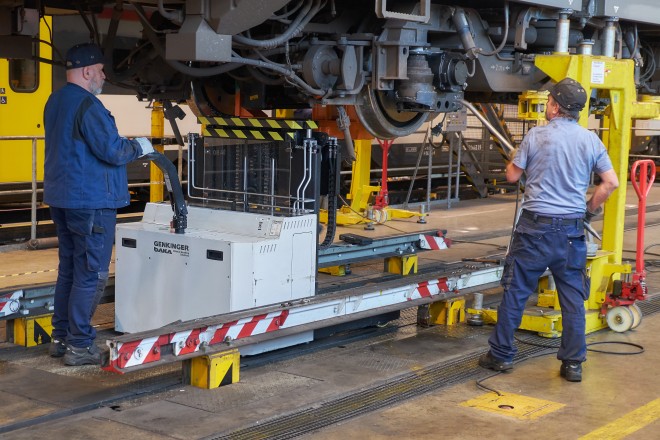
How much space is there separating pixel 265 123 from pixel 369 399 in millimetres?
2211

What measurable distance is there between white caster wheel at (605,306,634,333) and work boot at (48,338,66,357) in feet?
12.3

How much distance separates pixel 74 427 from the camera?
4.93 metres

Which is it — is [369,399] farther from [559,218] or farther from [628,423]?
[559,218]

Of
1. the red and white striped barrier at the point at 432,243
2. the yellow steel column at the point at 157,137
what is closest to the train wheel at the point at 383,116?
the red and white striped barrier at the point at 432,243

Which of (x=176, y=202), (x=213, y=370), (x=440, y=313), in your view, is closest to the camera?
(x=213, y=370)

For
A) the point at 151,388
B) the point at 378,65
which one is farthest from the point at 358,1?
the point at 151,388

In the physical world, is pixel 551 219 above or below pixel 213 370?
above

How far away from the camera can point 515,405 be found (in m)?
5.49

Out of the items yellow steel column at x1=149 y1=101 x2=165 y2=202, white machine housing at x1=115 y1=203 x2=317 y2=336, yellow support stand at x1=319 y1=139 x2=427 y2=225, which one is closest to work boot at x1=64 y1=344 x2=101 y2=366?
white machine housing at x1=115 y1=203 x2=317 y2=336

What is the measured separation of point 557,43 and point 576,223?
1.65 metres

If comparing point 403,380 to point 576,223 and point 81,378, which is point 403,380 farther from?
point 81,378

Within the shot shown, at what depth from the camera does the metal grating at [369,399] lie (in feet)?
16.3

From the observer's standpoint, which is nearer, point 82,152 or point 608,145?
point 82,152

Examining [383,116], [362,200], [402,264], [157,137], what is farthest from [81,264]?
[362,200]
